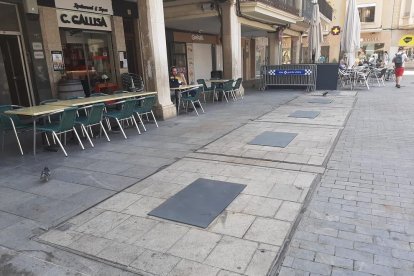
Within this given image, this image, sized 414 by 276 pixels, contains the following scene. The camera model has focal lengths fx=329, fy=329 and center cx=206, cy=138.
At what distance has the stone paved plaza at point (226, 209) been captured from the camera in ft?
8.21

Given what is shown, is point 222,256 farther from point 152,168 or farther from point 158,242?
point 152,168

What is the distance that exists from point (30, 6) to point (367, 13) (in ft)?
101

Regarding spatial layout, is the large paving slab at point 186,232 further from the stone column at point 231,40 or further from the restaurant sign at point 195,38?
the restaurant sign at point 195,38

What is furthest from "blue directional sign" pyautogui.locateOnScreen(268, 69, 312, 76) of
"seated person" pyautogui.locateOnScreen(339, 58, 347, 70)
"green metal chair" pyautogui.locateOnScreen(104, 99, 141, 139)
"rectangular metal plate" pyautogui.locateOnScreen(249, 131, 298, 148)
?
"green metal chair" pyautogui.locateOnScreen(104, 99, 141, 139)

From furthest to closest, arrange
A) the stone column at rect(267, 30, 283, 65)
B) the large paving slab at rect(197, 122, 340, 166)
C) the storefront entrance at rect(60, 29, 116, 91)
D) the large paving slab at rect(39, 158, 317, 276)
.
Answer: the stone column at rect(267, 30, 283, 65) < the storefront entrance at rect(60, 29, 116, 91) < the large paving slab at rect(197, 122, 340, 166) < the large paving slab at rect(39, 158, 317, 276)

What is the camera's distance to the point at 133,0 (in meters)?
11.1

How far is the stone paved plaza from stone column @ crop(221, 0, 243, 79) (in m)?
5.71

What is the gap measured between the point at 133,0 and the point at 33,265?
404 inches

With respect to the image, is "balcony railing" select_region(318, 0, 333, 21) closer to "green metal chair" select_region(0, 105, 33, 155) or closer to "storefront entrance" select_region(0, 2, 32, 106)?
"storefront entrance" select_region(0, 2, 32, 106)

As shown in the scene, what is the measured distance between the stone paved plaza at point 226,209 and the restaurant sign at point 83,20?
452 cm

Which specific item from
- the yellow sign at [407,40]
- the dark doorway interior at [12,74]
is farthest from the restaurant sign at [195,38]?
the yellow sign at [407,40]

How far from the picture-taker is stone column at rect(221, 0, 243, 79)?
439 inches

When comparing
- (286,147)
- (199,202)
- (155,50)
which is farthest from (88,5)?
(199,202)

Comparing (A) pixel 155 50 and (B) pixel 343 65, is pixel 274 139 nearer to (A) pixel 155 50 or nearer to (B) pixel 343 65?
(A) pixel 155 50
